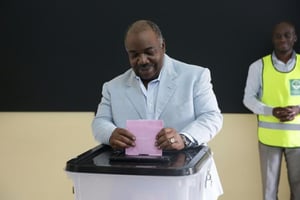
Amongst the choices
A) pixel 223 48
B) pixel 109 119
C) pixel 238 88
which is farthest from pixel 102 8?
pixel 109 119

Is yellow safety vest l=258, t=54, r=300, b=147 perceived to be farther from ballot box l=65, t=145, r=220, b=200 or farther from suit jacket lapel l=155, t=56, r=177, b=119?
ballot box l=65, t=145, r=220, b=200

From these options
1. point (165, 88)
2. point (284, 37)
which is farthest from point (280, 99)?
point (165, 88)

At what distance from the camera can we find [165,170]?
3.37 feet

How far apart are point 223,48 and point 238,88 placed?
309mm

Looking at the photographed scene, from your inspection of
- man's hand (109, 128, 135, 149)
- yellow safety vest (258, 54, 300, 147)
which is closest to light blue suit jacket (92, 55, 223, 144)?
man's hand (109, 128, 135, 149)

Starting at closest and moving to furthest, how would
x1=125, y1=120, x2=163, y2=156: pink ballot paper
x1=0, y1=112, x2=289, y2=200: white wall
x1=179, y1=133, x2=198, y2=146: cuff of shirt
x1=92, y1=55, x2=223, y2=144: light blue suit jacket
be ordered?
x1=125, y1=120, x2=163, y2=156: pink ballot paper, x1=179, y1=133, x2=198, y2=146: cuff of shirt, x1=92, y1=55, x2=223, y2=144: light blue suit jacket, x1=0, y1=112, x2=289, y2=200: white wall

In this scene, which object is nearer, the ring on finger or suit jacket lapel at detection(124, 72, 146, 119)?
the ring on finger

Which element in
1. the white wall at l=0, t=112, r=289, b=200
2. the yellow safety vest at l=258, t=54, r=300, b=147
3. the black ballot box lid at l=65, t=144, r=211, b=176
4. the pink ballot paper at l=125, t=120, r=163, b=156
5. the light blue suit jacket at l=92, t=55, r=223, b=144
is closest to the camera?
the black ballot box lid at l=65, t=144, r=211, b=176

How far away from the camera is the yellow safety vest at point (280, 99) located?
8.91 ft

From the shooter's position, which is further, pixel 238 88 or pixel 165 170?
pixel 238 88

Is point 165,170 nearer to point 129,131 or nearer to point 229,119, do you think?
point 129,131

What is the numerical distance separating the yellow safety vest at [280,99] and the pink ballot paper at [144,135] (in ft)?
5.79

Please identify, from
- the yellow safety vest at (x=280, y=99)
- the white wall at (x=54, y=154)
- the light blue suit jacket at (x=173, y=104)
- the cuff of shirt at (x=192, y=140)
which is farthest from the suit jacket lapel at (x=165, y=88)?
the white wall at (x=54, y=154)

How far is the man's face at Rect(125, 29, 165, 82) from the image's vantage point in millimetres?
1335
